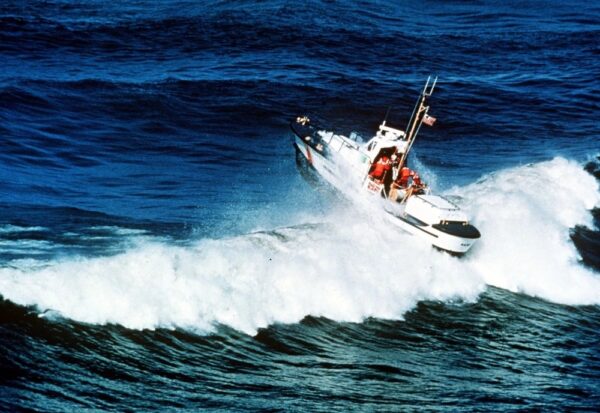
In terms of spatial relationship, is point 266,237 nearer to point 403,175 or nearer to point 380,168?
point 380,168

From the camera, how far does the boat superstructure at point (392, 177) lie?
21.1m

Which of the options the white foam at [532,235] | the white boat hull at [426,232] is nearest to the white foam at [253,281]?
the white boat hull at [426,232]

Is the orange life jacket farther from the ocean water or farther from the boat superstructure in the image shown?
the ocean water

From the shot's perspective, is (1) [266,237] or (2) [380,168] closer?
(1) [266,237]

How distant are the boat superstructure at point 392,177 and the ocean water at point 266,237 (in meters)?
0.57

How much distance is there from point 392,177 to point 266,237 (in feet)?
13.8

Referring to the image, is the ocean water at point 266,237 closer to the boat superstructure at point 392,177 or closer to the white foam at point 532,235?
the white foam at point 532,235

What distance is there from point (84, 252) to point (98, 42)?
27.1m

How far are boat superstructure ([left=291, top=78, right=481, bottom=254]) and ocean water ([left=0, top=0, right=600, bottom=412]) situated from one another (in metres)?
0.57

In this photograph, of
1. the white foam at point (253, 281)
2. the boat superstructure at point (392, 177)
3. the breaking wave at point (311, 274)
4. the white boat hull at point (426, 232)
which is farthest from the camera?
the boat superstructure at point (392, 177)

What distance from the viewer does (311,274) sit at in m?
19.8

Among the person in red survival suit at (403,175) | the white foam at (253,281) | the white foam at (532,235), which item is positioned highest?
the person in red survival suit at (403,175)

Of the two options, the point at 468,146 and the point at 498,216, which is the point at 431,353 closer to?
the point at 498,216

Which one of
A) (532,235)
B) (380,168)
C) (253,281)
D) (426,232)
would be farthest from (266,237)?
(532,235)
